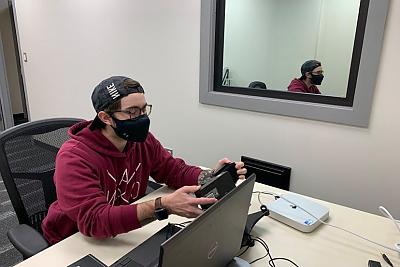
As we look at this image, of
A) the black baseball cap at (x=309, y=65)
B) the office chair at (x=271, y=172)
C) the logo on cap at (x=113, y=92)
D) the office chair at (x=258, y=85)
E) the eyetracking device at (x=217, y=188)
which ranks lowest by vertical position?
the office chair at (x=271, y=172)

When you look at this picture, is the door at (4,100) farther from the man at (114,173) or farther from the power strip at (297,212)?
the power strip at (297,212)

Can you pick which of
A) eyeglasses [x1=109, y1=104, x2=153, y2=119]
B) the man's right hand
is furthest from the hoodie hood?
the man's right hand

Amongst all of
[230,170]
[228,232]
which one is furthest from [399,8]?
[228,232]

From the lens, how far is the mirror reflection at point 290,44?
1.90 metres

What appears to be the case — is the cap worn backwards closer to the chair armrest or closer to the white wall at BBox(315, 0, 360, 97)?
the chair armrest

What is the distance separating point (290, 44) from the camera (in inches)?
94.9

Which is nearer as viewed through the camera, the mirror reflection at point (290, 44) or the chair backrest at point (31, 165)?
the chair backrest at point (31, 165)

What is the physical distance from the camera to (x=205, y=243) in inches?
27.4

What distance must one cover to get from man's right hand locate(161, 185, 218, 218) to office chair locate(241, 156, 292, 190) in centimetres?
117

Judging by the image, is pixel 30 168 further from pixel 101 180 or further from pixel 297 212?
pixel 297 212

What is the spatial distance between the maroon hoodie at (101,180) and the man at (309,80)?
100 cm

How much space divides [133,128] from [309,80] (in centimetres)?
136

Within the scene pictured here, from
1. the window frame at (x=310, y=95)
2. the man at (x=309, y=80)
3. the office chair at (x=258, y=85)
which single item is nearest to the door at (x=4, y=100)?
the window frame at (x=310, y=95)

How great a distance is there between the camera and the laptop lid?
597 mm
